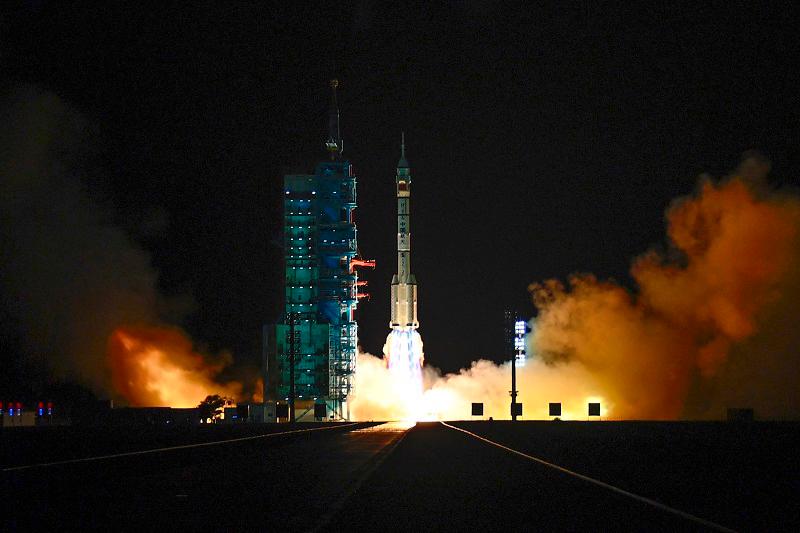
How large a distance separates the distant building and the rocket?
611 cm

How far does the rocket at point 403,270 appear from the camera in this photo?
135 m

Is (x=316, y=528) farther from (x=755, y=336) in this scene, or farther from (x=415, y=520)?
(x=755, y=336)

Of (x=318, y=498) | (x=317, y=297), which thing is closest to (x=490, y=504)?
(x=318, y=498)

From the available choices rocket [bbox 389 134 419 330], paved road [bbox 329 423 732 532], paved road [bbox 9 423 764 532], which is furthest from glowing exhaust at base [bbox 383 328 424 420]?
paved road [bbox 329 423 732 532]

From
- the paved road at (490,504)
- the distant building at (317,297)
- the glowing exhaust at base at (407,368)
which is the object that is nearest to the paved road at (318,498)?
the paved road at (490,504)

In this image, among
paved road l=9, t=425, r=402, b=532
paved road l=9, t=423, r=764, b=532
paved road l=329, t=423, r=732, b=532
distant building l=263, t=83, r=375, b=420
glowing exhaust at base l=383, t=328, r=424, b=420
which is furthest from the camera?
glowing exhaust at base l=383, t=328, r=424, b=420

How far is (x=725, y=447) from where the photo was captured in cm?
3784

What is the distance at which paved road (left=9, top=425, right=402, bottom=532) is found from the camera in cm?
1531

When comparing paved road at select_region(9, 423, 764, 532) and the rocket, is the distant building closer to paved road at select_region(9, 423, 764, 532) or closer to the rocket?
the rocket

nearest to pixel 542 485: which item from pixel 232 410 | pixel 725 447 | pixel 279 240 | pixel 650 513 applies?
pixel 650 513

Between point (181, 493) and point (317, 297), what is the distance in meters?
110

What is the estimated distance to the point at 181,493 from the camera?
65.9 feet

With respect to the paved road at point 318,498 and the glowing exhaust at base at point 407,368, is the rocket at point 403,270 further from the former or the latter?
the paved road at point 318,498

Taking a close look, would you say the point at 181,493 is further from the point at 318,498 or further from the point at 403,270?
the point at 403,270
